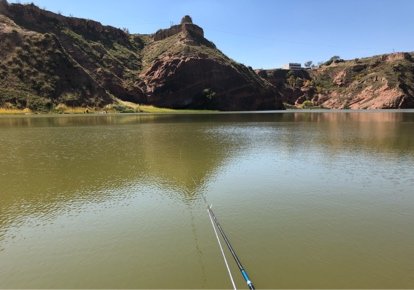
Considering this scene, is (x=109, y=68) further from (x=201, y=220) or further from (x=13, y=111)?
(x=201, y=220)

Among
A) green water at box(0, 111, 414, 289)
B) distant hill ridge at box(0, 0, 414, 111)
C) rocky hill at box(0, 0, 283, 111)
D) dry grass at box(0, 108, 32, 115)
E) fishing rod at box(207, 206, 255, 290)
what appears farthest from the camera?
distant hill ridge at box(0, 0, 414, 111)

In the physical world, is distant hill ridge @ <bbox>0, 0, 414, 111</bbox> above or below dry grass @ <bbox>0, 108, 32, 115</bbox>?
above

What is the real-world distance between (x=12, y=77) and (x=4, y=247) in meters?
112

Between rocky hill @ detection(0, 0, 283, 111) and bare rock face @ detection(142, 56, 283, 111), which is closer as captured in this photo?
rocky hill @ detection(0, 0, 283, 111)


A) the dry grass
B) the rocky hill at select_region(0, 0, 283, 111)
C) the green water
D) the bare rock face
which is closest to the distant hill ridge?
the rocky hill at select_region(0, 0, 283, 111)

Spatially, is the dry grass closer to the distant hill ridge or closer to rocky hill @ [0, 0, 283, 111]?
the distant hill ridge

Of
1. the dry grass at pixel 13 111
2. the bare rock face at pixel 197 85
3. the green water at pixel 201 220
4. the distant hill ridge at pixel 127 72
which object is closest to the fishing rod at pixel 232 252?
the green water at pixel 201 220

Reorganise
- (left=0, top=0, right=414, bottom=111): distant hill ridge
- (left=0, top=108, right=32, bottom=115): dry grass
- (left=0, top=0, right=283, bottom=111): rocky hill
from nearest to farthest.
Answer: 1. (left=0, top=108, right=32, bottom=115): dry grass
2. (left=0, top=0, right=283, bottom=111): rocky hill
3. (left=0, top=0, right=414, bottom=111): distant hill ridge

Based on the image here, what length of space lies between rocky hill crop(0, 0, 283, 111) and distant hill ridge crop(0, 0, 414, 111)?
0.98 feet

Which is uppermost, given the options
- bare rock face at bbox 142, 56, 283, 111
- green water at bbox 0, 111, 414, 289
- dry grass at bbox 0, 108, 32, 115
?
bare rock face at bbox 142, 56, 283, 111

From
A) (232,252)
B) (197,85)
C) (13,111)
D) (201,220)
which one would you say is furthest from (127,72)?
(232,252)

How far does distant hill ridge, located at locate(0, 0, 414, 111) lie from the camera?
114 meters

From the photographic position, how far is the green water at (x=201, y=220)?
10.3 metres

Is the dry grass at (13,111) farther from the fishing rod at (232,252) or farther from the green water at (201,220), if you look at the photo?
the fishing rod at (232,252)
